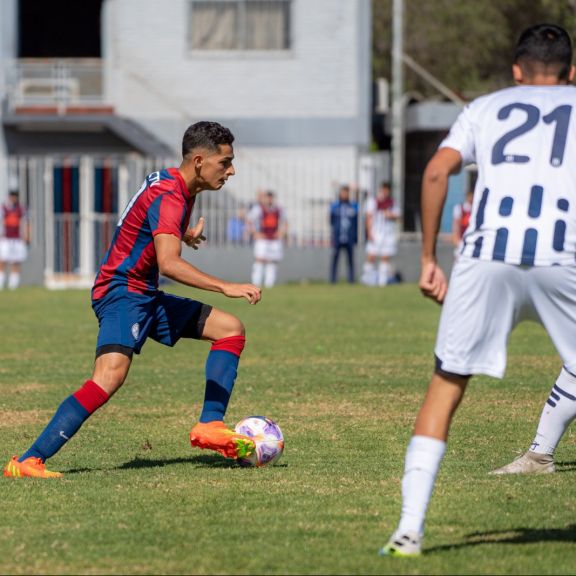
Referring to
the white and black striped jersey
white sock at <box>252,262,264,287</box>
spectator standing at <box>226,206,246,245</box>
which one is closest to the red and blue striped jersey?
the white and black striped jersey

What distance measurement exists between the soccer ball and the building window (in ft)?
83.5

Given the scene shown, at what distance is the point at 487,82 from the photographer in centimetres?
5066

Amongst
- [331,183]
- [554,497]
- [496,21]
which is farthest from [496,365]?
[496,21]

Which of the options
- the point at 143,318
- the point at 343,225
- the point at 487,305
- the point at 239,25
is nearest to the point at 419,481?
the point at 487,305

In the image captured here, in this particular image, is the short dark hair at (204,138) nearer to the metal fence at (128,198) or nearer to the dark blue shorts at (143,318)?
the dark blue shorts at (143,318)

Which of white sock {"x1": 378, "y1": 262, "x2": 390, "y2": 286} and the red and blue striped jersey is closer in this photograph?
the red and blue striped jersey

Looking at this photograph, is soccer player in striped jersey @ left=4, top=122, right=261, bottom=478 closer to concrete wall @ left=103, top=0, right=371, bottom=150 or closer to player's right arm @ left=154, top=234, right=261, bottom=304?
player's right arm @ left=154, top=234, right=261, bottom=304

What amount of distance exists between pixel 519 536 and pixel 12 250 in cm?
2390

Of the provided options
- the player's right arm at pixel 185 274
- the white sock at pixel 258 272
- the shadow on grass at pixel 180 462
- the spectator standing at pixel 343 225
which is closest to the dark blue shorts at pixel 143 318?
the player's right arm at pixel 185 274

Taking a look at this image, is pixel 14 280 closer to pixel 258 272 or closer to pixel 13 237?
pixel 13 237

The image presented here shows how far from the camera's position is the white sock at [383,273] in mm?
28922

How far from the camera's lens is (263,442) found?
7629mm

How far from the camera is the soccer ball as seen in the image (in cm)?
763

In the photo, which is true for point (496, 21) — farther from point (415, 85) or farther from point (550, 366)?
point (550, 366)
